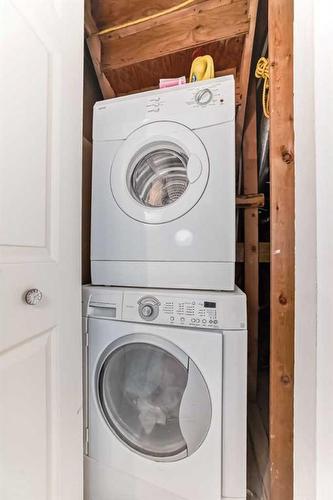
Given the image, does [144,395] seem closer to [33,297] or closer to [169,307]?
[169,307]

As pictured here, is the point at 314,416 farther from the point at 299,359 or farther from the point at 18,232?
the point at 18,232

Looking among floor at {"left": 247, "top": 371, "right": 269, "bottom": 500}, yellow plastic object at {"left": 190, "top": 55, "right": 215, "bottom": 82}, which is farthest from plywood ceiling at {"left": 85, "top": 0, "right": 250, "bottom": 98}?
floor at {"left": 247, "top": 371, "right": 269, "bottom": 500}

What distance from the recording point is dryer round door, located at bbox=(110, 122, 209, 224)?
3.11 ft

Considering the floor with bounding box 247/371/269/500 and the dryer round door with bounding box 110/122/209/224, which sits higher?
the dryer round door with bounding box 110/122/209/224

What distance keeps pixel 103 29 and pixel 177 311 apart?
→ 5.18ft

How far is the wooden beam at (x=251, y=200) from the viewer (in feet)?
4.85

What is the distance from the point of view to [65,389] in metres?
0.73

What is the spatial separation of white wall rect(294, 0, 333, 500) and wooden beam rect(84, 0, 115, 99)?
3.66 ft

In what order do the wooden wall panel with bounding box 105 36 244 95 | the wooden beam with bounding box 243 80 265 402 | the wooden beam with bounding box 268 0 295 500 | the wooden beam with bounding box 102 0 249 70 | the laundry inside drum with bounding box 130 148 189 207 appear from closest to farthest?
the wooden beam with bounding box 268 0 295 500 < the laundry inside drum with bounding box 130 148 189 207 < the wooden beam with bounding box 102 0 249 70 < the wooden wall panel with bounding box 105 36 244 95 < the wooden beam with bounding box 243 80 265 402

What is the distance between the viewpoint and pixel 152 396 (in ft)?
3.06

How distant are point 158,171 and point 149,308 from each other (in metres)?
0.68

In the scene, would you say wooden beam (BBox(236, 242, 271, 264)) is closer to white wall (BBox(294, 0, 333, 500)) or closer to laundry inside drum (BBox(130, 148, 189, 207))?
laundry inside drum (BBox(130, 148, 189, 207))

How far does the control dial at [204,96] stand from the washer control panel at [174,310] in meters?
0.75

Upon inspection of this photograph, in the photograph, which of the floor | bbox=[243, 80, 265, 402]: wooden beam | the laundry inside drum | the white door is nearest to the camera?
the white door
